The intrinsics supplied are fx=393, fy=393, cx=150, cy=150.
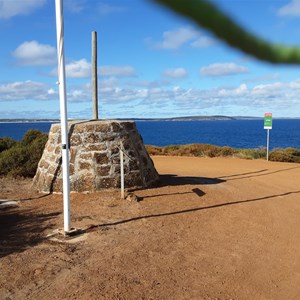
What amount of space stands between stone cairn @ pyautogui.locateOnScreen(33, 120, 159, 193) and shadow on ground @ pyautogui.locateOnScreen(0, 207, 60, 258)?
163 cm

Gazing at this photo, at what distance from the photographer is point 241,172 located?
51.1 feet

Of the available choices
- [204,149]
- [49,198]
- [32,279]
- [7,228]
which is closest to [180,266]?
[32,279]

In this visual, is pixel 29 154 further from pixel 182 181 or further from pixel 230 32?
pixel 230 32

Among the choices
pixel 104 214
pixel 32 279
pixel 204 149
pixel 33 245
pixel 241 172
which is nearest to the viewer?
pixel 32 279

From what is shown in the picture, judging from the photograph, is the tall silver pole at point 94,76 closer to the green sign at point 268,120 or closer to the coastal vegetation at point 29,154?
the coastal vegetation at point 29,154

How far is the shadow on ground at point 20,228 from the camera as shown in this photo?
6.50 metres

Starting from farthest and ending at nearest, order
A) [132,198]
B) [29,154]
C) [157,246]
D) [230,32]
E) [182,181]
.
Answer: [29,154], [182,181], [132,198], [157,246], [230,32]

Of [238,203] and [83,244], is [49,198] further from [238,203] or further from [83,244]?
[238,203]

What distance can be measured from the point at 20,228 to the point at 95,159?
3037 mm

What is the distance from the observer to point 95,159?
1003 cm

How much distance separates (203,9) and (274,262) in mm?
6415

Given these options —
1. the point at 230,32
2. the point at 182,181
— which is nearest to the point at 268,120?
the point at 182,181

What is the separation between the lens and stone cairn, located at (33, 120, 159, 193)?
9.97 meters

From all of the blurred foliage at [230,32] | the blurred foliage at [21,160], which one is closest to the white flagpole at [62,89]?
the blurred foliage at [230,32]
